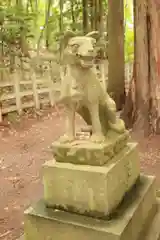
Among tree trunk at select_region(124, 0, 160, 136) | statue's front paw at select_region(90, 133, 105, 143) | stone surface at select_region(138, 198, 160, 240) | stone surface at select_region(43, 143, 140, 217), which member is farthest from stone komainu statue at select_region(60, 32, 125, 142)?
tree trunk at select_region(124, 0, 160, 136)

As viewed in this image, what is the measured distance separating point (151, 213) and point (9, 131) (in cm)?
439

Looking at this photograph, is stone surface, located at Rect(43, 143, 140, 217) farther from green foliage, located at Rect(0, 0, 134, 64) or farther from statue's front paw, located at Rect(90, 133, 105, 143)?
green foliage, located at Rect(0, 0, 134, 64)

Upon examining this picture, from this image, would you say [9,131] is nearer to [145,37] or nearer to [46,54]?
[145,37]

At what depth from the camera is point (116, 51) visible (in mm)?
7316

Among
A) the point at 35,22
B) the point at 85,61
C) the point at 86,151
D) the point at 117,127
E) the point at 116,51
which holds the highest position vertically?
the point at 35,22

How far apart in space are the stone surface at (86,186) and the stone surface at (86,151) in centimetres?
4

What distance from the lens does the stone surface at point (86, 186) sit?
2.13m

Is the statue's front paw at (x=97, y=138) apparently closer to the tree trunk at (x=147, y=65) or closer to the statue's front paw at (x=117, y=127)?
the statue's front paw at (x=117, y=127)

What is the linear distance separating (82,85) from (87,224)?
3.05 feet

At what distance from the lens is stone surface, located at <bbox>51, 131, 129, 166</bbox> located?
7.15 feet

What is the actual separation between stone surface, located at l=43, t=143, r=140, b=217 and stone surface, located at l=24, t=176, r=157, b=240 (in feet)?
0.20

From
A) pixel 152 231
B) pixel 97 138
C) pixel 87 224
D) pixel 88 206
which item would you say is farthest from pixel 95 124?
pixel 152 231

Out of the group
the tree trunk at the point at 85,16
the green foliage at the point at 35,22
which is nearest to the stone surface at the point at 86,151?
the green foliage at the point at 35,22

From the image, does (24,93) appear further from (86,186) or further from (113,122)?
(86,186)
